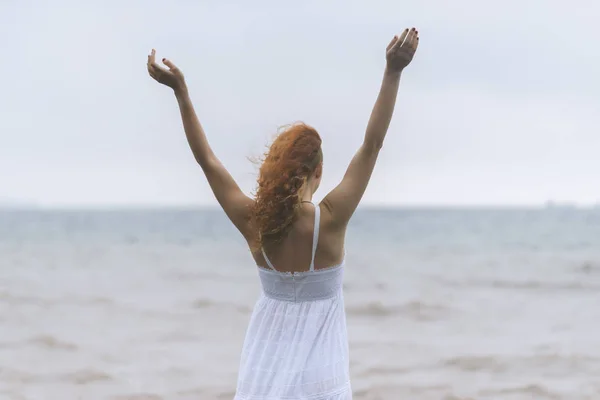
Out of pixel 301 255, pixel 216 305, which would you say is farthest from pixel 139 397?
pixel 216 305

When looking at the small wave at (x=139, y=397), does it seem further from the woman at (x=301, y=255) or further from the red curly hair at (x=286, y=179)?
the red curly hair at (x=286, y=179)

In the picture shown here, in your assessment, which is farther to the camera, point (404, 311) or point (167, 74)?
point (404, 311)

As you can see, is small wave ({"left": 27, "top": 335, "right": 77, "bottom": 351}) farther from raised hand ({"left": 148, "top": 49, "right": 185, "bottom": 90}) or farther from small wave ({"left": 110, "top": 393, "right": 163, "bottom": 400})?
raised hand ({"left": 148, "top": 49, "right": 185, "bottom": 90})

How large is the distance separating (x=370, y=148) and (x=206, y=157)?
0.64 meters

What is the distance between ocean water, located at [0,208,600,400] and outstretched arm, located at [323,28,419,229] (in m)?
5.21

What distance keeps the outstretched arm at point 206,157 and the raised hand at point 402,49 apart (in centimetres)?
72

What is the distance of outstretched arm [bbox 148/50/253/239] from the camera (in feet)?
9.72

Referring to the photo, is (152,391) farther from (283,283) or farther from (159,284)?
(159,284)

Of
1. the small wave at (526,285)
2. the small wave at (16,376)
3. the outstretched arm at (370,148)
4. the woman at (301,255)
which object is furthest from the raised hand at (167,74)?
the small wave at (526,285)

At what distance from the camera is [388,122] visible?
2.83 m

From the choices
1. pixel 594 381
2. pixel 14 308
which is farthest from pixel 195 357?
pixel 14 308

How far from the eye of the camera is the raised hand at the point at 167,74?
3111 millimetres

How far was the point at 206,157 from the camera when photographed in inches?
119

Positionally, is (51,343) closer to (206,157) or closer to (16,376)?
(16,376)
